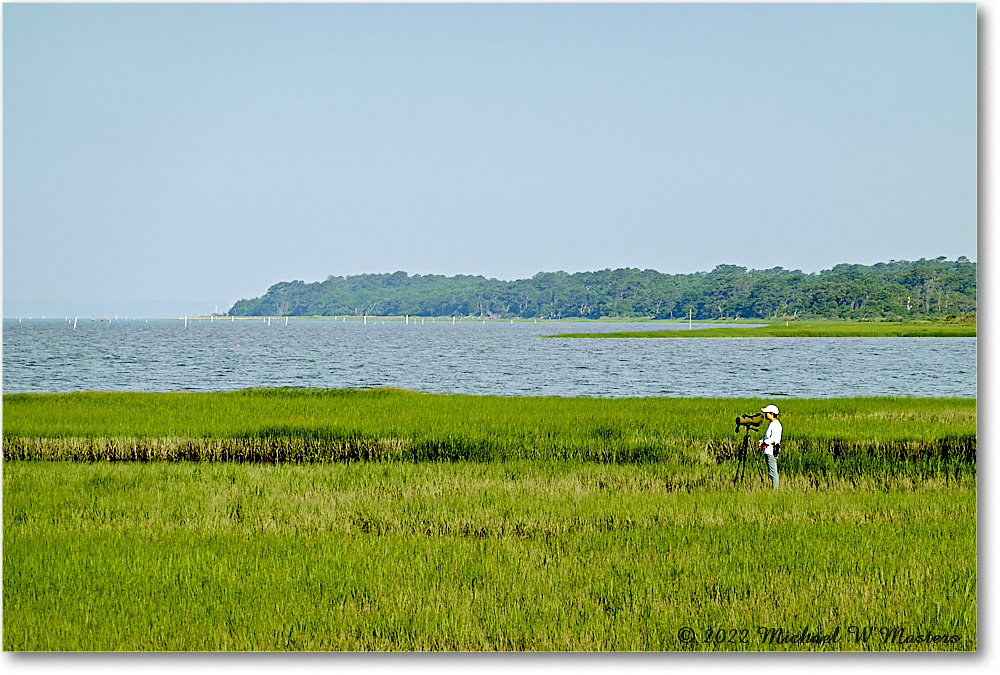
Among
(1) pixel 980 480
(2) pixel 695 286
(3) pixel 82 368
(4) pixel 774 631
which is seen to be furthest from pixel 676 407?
(2) pixel 695 286

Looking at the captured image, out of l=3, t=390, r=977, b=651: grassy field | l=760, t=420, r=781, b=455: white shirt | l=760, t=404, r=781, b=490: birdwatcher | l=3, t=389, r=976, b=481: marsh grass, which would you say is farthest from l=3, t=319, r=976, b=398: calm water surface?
l=760, t=420, r=781, b=455: white shirt

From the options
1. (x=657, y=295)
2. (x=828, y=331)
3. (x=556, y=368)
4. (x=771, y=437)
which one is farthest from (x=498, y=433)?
(x=828, y=331)

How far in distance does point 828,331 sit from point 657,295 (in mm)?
13755

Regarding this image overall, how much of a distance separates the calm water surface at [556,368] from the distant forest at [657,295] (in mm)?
3025

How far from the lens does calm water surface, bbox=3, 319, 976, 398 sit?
37438mm

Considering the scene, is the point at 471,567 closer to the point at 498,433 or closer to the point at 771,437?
the point at 771,437

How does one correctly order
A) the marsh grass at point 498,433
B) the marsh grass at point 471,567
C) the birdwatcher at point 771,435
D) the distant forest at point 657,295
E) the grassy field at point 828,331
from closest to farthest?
the marsh grass at point 471,567 → the birdwatcher at point 771,435 → the marsh grass at point 498,433 → the distant forest at point 657,295 → the grassy field at point 828,331

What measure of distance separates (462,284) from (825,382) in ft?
244

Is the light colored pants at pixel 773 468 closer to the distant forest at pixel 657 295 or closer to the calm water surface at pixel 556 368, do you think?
the distant forest at pixel 657 295

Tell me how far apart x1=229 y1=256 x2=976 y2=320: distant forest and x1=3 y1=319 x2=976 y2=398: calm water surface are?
302cm

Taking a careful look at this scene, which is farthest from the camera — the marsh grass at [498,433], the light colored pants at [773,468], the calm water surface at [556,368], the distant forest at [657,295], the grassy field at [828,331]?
the grassy field at [828,331]

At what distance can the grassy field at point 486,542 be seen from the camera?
646 cm

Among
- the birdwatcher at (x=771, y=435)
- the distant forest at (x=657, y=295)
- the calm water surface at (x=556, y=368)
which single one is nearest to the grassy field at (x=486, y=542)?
the birdwatcher at (x=771, y=435)

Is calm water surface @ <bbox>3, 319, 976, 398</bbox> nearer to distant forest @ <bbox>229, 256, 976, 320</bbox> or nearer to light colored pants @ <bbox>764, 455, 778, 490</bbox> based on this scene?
distant forest @ <bbox>229, 256, 976, 320</bbox>
